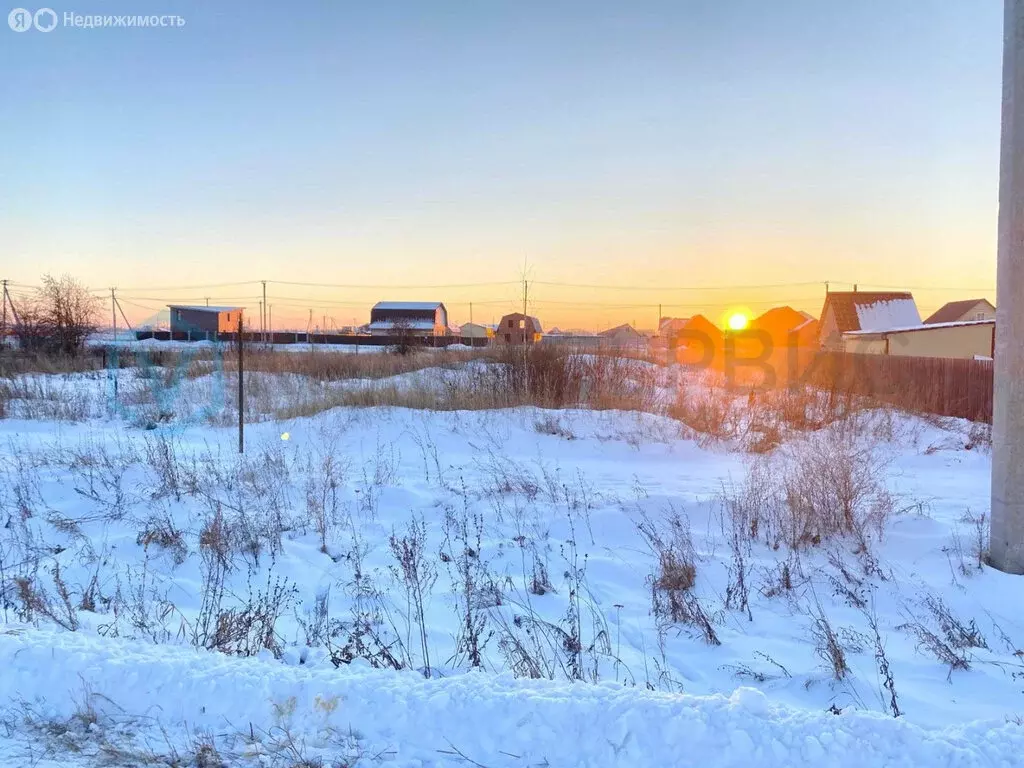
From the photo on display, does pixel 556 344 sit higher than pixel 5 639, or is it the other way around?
pixel 556 344

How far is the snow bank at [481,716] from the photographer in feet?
7.32

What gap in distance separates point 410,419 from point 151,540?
6.47 metres

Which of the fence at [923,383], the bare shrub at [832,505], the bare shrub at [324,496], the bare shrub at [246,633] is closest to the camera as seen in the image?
the bare shrub at [246,633]

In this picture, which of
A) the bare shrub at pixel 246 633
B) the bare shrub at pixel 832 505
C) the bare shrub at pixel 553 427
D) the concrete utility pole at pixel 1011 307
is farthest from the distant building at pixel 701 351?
the bare shrub at pixel 246 633

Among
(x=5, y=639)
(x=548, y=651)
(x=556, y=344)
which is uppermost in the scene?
(x=556, y=344)

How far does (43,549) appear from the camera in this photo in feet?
16.2

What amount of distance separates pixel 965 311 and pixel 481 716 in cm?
5892

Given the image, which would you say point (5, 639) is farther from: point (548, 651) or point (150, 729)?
point (548, 651)

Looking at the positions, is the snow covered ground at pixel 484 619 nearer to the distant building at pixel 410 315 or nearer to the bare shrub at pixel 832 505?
the bare shrub at pixel 832 505

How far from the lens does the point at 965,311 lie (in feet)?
158

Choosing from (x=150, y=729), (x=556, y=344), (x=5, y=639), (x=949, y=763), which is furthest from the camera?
(x=556, y=344)

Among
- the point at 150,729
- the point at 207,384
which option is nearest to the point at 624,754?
the point at 150,729

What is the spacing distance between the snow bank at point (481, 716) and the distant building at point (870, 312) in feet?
126

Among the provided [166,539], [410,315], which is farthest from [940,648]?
[410,315]
